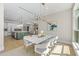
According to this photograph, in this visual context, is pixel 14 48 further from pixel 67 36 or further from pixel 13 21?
pixel 67 36

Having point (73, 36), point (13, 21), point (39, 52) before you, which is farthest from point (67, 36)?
point (13, 21)

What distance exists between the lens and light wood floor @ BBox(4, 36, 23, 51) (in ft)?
4.35

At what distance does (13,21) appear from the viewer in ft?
4.26

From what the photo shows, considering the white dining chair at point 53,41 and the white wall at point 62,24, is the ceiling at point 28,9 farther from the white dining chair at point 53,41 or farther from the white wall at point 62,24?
the white dining chair at point 53,41

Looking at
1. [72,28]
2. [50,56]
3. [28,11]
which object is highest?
[28,11]

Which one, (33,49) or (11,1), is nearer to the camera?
(11,1)

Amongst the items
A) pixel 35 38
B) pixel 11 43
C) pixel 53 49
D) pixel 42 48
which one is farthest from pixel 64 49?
pixel 11 43

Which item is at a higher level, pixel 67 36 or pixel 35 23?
pixel 35 23

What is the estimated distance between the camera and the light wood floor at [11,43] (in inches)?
52.2

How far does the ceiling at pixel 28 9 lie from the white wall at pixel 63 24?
7 cm

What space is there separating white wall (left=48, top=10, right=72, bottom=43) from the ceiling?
71 millimetres

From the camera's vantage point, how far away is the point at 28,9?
4.37ft

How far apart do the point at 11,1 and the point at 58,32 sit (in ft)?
2.68

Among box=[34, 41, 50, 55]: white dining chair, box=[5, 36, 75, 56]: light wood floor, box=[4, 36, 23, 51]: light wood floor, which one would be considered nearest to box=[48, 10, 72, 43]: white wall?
box=[5, 36, 75, 56]: light wood floor
